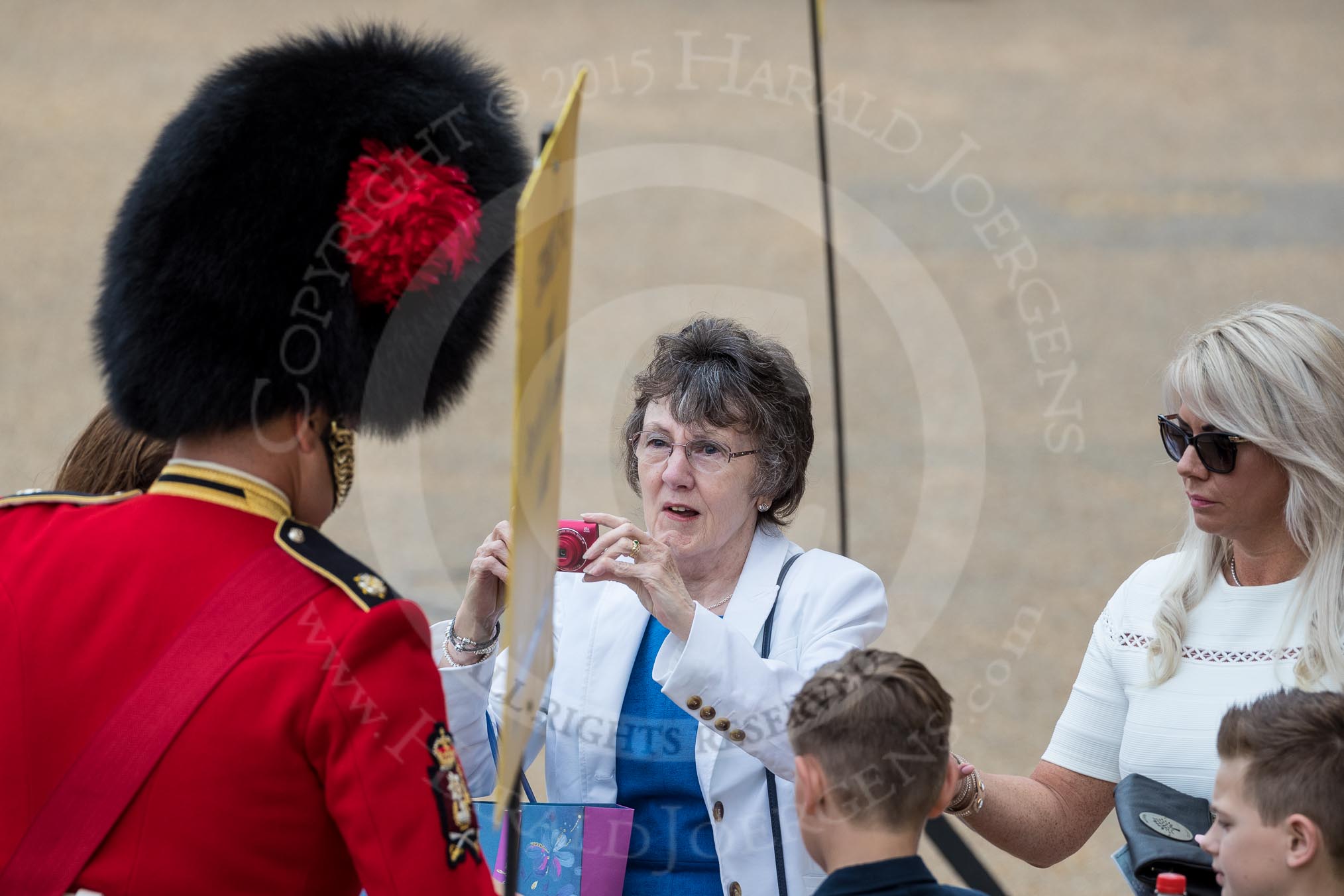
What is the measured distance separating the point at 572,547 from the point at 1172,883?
1000 millimetres

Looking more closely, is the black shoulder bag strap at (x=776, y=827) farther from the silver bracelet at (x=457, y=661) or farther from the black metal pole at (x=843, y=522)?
the silver bracelet at (x=457, y=661)

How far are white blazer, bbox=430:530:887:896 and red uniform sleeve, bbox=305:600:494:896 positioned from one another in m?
0.72

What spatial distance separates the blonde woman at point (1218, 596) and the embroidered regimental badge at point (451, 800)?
1020 mm

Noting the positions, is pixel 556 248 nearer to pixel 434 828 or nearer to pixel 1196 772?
pixel 434 828

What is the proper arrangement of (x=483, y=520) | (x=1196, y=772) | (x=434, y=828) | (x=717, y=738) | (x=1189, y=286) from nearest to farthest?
(x=434, y=828), (x=1196, y=772), (x=717, y=738), (x=483, y=520), (x=1189, y=286)

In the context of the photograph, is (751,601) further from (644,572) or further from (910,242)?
(910,242)

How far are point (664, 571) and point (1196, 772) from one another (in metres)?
0.86

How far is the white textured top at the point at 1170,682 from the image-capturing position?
2.33 metres

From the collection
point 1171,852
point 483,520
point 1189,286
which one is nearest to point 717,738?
point 1171,852

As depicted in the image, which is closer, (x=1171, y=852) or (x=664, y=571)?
(x=1171, y=852)

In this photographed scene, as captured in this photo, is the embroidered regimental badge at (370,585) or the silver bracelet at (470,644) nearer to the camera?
the embroidered regimental badge at (370,585)

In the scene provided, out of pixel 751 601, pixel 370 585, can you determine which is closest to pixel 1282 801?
pixel 751 601

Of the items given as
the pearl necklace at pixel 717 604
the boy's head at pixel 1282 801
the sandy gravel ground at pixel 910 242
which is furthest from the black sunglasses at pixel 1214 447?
the sandy gravel ground at pixel 910 242

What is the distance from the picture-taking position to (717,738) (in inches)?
97.0
